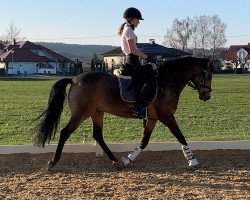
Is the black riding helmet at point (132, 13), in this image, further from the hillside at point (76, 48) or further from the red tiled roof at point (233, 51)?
the hillside at point (76, 48)

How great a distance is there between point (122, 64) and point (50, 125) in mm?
1485

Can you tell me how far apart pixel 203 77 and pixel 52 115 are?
8.25 ft

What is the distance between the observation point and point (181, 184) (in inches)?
251

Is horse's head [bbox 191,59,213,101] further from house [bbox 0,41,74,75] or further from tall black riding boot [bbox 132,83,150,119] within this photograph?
house [bbox 0,41,74,75]

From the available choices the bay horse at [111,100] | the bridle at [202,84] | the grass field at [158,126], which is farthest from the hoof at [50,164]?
the bridle at [202,84]

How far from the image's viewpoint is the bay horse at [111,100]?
7.43m

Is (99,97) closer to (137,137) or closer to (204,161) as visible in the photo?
(204,161)

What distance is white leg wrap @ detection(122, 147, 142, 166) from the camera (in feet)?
24.9

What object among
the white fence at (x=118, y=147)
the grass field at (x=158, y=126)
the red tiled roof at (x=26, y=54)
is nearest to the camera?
the white fence at (x=118, y=147)

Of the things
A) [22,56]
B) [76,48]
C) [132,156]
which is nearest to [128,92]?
[132,156]

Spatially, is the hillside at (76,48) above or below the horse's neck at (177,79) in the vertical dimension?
above

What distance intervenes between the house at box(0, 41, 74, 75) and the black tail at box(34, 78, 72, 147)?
85612 millimetres

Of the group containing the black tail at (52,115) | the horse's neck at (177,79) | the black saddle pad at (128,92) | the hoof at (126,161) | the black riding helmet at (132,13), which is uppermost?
the black riding helmet at (132,13)

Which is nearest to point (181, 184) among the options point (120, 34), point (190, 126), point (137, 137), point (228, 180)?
point (228, 180)
